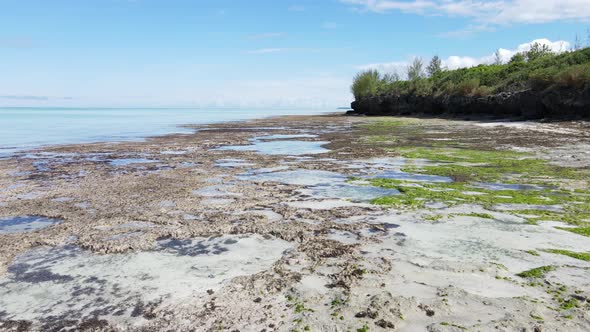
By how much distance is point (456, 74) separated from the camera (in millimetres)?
55812

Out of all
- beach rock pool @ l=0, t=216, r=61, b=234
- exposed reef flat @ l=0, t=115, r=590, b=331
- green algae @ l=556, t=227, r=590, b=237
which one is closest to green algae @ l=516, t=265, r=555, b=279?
exposed reef flat @ l=0, t=115, r=590, b=331

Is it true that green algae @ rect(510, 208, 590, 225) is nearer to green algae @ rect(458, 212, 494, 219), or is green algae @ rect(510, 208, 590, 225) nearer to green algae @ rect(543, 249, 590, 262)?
green algae @ rect(458, 212, 494, 219)

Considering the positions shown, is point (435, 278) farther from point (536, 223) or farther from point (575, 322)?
point (536, 223)

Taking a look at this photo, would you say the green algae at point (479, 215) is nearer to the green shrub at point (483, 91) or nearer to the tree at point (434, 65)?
the green shrub at point (483, 91)

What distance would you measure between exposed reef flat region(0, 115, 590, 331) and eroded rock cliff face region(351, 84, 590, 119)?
21.7 metres

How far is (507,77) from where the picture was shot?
4459 centimetres

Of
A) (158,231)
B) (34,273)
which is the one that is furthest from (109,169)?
(34,273)

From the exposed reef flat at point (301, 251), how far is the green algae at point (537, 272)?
25mm

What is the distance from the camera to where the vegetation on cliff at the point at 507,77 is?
32938 millimetres

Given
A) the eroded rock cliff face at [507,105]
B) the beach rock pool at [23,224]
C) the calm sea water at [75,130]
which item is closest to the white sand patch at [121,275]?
the beach rock pool at [23,224]

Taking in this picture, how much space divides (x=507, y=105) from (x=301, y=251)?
3814 centimetres

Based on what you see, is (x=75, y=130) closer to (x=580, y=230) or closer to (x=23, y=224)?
(x=23, y=224)

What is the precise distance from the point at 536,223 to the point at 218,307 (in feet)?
19.1

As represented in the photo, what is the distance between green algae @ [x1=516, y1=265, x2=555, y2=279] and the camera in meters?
5.30
